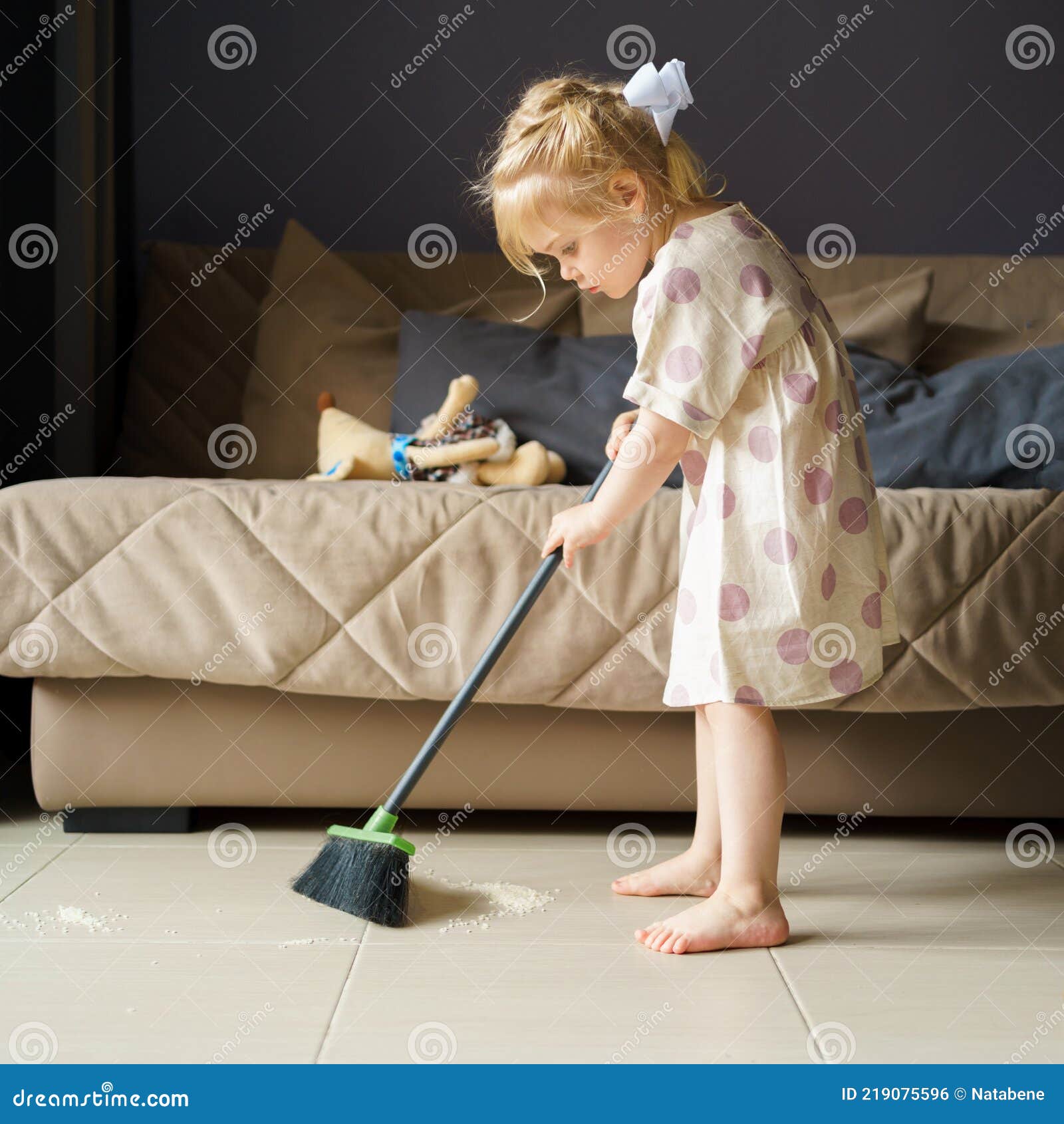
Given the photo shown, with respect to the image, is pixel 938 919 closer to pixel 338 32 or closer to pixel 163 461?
pixel 163 461

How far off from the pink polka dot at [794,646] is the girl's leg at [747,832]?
57mm

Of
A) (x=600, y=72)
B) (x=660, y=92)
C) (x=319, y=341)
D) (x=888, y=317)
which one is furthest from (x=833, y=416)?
(x=600, y=72)

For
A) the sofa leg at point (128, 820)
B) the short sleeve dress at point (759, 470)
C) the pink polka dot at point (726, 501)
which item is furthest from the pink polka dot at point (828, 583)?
the sofa leg at point (128, 820)

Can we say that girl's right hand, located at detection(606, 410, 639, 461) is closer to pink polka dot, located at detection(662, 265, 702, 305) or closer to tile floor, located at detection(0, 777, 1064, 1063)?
pink polka dot, located at detection(662, 265, 702, 305)

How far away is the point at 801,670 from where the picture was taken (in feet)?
3.66

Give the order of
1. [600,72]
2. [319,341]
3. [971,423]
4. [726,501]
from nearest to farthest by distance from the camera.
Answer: [726,501], [971,423], [319,341], [600,72]

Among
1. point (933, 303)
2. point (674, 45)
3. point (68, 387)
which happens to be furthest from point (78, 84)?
point (933, 303)

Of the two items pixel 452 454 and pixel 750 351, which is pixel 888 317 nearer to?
pixel 452 454

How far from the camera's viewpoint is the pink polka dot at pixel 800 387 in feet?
3.65

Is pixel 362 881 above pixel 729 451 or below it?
below

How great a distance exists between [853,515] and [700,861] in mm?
401

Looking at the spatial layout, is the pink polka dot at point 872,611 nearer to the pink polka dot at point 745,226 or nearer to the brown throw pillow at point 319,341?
the pink polka dot at point 745,226

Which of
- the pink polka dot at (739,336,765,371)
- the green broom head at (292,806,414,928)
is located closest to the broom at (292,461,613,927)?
the green broom head at (292,806,414,928)

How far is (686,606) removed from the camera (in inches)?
45.9
